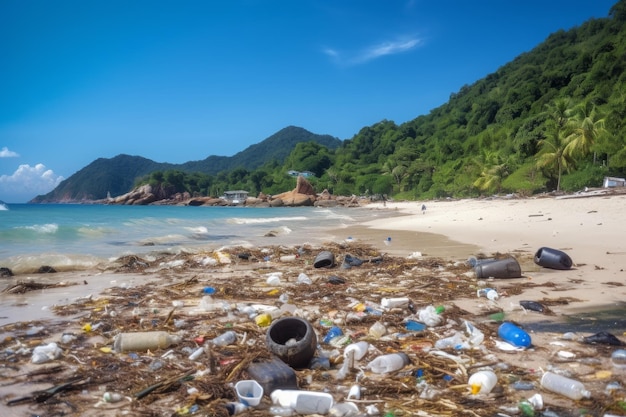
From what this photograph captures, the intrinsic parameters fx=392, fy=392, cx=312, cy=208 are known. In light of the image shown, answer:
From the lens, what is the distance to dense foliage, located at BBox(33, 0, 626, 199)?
3841 centimetres

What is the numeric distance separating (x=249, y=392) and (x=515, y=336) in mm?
2488

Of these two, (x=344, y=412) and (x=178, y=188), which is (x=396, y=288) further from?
(x=178, y=188)

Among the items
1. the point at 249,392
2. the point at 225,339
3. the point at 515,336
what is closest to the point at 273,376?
the point at 249,392

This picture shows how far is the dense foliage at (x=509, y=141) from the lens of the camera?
126 ft

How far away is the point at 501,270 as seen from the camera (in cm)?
679

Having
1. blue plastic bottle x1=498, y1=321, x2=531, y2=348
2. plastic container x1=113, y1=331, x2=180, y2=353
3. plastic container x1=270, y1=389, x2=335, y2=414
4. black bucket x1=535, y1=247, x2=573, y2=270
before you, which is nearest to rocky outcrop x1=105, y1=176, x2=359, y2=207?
black bucket x1=535, y1=247, x2=573, y2=270

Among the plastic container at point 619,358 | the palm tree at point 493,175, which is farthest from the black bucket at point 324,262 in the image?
the palm tree at point 493,175

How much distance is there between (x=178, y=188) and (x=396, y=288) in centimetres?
12792

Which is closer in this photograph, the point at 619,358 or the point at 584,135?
the point at 619,358

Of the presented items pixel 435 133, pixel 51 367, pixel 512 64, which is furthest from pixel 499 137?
pixel 51 367

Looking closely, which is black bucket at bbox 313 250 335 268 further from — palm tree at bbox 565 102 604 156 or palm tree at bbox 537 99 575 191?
palm tree at bbox 565 102 604 156

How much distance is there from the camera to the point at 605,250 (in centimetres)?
873

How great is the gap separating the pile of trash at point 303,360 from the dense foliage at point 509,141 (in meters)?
36.8

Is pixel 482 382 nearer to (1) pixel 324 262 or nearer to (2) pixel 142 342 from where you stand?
(2) pixel 142 342
